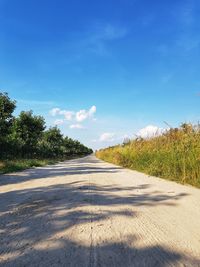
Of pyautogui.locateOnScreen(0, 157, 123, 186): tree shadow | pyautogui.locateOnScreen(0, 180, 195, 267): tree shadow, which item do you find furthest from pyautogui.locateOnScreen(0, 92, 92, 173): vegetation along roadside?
pyautogui.locateOnScreen(0, 180, 195, 267): tree shadow

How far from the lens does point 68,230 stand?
4195mm

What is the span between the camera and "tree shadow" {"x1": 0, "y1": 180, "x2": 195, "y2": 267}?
313 centimetres

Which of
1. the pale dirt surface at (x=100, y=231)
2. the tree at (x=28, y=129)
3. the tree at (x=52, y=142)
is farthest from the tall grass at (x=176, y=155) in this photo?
the tree at (x=52, y=142)

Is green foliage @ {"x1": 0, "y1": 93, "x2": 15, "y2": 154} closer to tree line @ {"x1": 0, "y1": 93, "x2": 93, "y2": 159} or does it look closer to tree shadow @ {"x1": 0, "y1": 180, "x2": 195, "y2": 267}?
tree line @ {"x1": 0, "y1": 93, "x2": 93, "y2": 159}

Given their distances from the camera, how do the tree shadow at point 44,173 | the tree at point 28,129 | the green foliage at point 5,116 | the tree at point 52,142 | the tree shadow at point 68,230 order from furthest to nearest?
the tree at point 52,142 → the tree at point 28,129 → the green foliage at point 5,116 → the tree shadow at point 44,173 → the tree shadow at point 68,230

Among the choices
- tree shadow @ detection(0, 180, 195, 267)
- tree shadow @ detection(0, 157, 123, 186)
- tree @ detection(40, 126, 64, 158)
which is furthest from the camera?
tree @ detection(40, 126, 64, 158)

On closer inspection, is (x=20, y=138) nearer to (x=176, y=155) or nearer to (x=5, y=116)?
(x=5, y=116)

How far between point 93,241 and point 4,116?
22.2 meters

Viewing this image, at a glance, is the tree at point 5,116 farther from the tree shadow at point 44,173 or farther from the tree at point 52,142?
the tree at point 52,142

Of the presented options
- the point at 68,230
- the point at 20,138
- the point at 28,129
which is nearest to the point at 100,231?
the point at 68,230

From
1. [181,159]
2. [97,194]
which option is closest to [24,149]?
[181,159]

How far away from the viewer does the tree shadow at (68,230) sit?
3.13 meters

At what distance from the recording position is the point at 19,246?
358 cm

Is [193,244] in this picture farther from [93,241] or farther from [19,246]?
[19,246]
